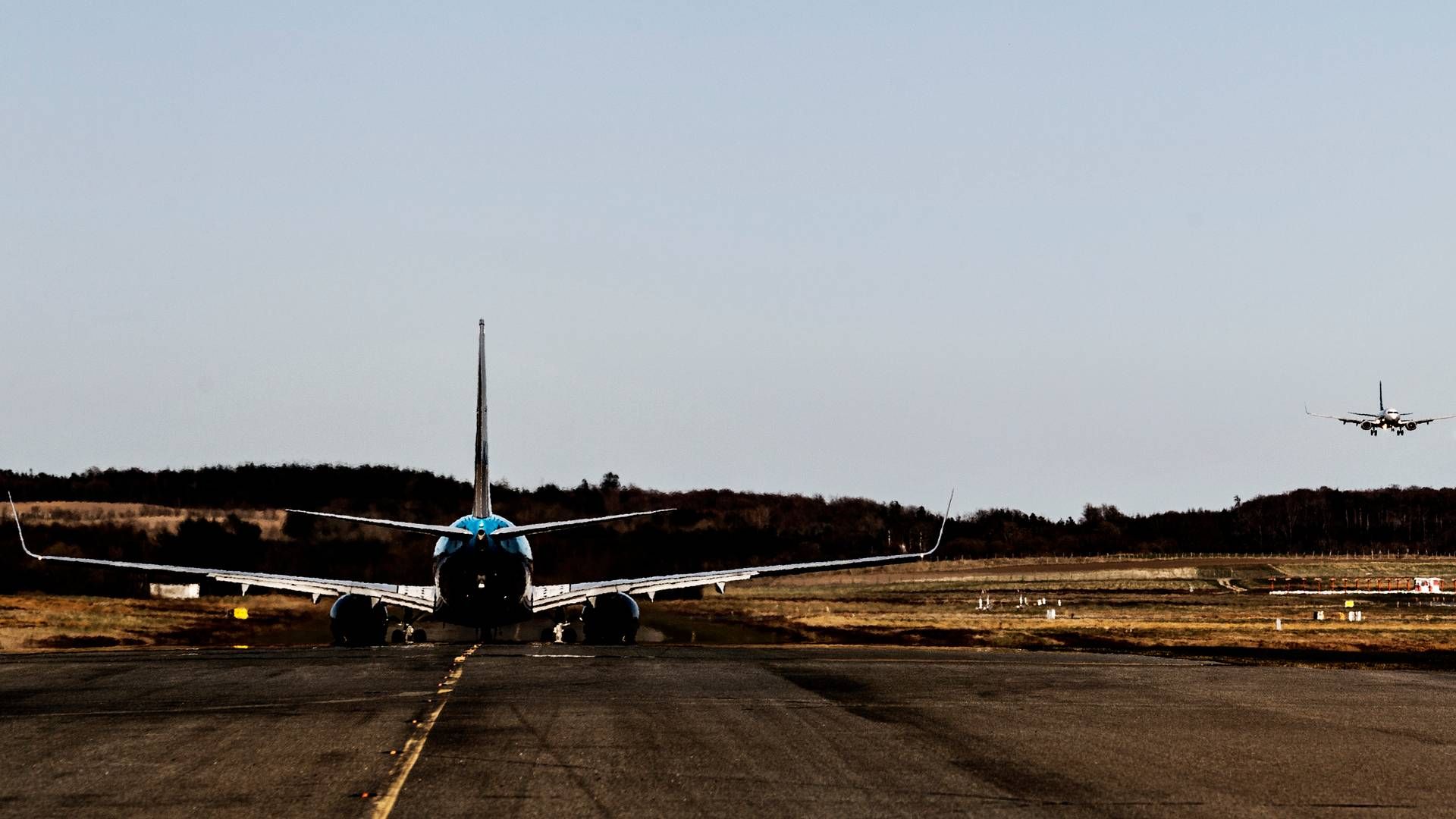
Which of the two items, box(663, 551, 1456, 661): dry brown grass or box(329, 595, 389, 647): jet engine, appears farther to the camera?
box(663, 551, 1456, 661): dry brown grass

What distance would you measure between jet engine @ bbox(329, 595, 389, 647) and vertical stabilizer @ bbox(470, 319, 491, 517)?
460cm

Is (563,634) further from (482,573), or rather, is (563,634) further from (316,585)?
(316,585)

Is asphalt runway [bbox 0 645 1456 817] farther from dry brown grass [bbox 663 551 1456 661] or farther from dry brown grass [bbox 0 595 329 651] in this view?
dry brown grass [bbox 0 595 329 651]

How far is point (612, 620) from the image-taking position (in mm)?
54500

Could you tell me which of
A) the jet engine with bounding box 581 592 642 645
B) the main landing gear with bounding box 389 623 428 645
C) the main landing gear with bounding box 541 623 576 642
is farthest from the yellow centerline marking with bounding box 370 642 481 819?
the main landing gear with bounding box 389 623 428 645

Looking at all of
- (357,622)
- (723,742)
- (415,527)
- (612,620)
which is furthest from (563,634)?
(723,742)

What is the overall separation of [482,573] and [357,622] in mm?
5565

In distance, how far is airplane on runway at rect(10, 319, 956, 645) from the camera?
166ft

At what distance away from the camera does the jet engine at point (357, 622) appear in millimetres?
53344

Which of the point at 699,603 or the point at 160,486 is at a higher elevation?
the point at 160,486

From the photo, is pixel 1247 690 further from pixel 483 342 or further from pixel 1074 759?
pixel 483 342

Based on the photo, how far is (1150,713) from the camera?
2373 centimetres

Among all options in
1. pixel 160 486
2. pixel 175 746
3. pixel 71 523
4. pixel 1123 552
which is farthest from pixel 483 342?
pixel 1123 552

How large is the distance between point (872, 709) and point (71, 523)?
10719 centimetres
